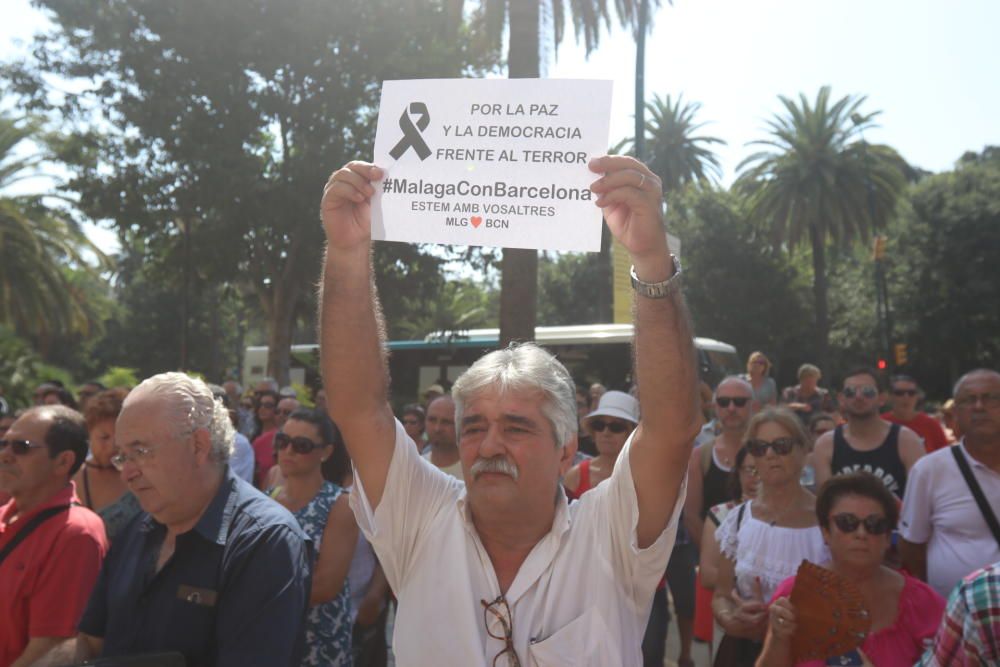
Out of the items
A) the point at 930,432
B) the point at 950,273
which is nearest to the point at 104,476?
the point at 930,432

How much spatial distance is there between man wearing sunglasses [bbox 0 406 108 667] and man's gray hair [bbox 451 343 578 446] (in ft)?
6.23

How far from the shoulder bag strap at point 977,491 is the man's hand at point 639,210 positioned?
3.00m

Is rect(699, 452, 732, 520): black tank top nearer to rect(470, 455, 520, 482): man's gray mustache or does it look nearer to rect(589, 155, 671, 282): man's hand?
rect(470, 455, 520, 482): man's gray mustache

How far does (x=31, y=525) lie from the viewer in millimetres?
3555

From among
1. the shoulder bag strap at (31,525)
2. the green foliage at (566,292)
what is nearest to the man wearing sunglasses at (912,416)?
the shoulder bag strap at (31,525)

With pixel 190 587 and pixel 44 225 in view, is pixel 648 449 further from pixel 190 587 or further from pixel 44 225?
pixel 44 225

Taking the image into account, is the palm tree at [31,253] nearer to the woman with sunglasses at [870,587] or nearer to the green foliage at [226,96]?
the green foliage at [226,96]

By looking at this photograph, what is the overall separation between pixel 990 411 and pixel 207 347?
48.5 meters

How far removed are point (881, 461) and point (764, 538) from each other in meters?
1.68

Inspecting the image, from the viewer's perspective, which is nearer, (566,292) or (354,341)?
(354,341)

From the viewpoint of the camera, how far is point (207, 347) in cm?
4941

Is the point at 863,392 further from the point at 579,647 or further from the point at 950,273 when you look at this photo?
the point at 950,273

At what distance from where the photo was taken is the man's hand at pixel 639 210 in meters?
2.21

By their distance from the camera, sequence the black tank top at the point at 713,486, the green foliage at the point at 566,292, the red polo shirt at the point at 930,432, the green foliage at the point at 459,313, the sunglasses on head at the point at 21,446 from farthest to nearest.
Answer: the green foliage at the point at 566,292 → the green foliage at the point at 459,313 → the red polo shirt at the point at 930,432 → the black tank top at the point at 713,486 → the sunglasses on head at the point at 21,446
